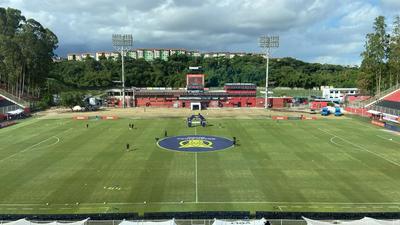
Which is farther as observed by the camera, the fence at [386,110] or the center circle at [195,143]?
the fence at [386,110]

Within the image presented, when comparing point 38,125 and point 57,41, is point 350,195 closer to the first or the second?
point 38,125

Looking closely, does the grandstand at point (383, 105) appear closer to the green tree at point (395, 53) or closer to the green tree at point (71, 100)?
the green tree at point (395, 53)

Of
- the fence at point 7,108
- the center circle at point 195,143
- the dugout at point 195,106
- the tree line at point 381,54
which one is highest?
the tree line at point 381,54

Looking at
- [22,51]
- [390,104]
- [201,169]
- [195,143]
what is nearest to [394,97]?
[390,104]

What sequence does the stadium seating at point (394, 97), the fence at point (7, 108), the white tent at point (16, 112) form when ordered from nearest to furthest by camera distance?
the fence at point (7, 108)
the white tent at point (16, 112)
the stadium seating at point (394, 97)

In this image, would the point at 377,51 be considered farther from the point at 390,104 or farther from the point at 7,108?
the point at 7,108

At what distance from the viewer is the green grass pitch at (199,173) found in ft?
109

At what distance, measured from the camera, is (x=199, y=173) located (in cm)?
4288

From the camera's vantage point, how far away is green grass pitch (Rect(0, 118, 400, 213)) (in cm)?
3325

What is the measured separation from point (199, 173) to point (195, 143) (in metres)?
18.1

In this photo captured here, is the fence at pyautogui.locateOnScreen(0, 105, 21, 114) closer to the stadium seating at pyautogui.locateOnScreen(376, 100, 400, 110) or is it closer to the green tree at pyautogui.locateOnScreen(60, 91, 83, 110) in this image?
the green tree at pyautogui.locateOnScreen(60, 91, 83, 110)

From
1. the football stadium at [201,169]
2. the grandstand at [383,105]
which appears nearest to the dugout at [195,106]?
the football stadium at [201,169]

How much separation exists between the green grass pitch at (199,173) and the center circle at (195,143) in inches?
89.5

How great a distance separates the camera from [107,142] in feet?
204
